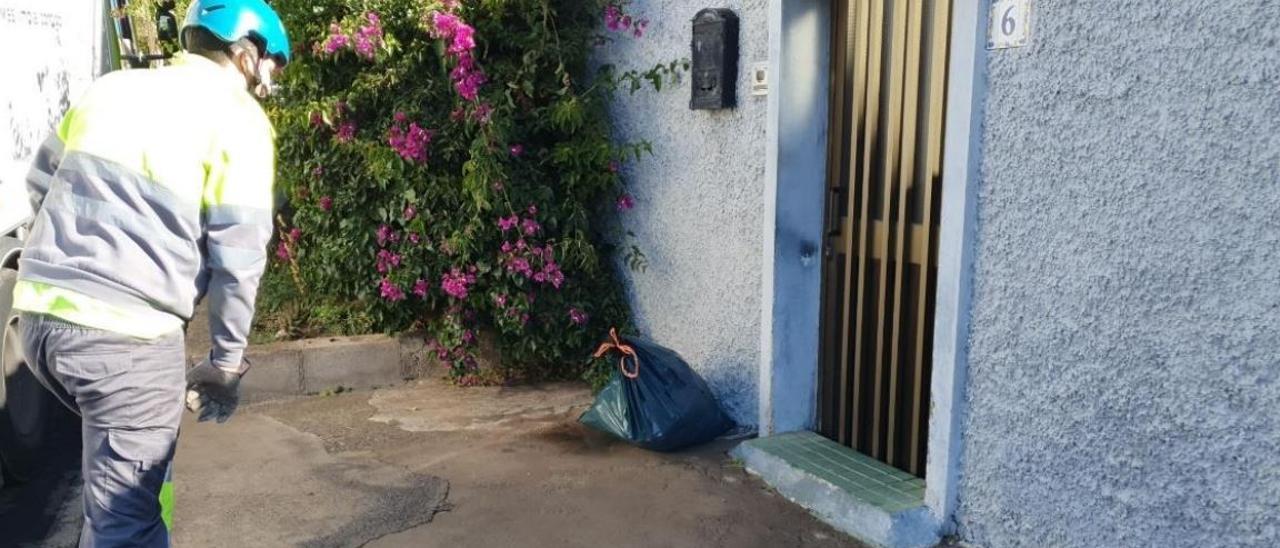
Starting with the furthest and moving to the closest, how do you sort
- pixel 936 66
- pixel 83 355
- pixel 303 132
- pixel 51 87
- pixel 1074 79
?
pixel 303 132
pixel 51 87
pixel 936 66
pixel 1074 79
pixel 83 355

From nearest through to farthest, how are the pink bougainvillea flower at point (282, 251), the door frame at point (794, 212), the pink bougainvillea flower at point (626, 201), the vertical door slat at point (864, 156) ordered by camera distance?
the vertical door slat at point (864, 156) < the door frame at point (794, 212) < the pink bougainvillea flower at point (626, 201) < the pink bougainvillea flower at point (282, 251)

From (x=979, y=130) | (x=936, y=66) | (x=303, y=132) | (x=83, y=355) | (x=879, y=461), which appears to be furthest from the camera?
(x=303, y=132)

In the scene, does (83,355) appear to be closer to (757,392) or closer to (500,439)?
(500,439)

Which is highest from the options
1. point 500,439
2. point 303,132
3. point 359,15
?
point 359,15

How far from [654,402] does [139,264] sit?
2.52m

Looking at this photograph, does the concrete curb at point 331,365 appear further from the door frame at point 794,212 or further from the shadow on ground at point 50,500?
the door frame at point 794,212

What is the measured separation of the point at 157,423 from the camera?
2836 millimetres

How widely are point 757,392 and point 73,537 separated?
114 inches

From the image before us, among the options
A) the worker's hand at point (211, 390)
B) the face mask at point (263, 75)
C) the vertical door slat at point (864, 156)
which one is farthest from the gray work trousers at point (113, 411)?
the vertical door slat at point (864, 156)

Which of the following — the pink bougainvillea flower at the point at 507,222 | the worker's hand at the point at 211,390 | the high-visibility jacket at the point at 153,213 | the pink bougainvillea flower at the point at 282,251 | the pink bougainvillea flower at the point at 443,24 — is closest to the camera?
the high-visibility jacket at the point at 153,213

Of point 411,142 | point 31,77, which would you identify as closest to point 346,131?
point 411,142

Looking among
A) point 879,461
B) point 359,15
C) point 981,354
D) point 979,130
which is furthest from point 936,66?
point 359,15

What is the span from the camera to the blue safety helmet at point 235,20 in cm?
297

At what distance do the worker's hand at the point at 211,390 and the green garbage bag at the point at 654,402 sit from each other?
6.79ft
